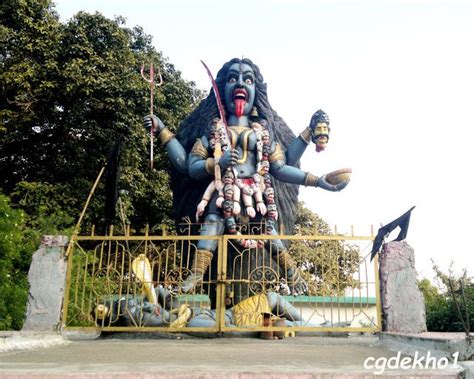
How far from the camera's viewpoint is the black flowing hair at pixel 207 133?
961 cm

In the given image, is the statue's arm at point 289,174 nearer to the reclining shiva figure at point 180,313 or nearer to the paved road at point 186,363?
the reclining shiva figure at point 180,313

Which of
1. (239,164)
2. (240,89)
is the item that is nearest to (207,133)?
(239,164)

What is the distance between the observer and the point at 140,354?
4.38m

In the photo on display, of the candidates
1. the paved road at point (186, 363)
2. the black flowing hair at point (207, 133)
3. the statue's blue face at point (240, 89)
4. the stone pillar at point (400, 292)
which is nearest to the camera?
the paved road at point (186, 363)

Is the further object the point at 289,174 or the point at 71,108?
the point at 71,108

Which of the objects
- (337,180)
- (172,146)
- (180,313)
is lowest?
(180,313)

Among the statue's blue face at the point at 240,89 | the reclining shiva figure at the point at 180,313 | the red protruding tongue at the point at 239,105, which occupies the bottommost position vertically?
the reclining shiva figure at the point at 180,313

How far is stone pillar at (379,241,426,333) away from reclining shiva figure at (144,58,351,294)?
2149 millimetres

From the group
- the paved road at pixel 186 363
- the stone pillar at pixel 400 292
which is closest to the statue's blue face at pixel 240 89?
the stone pillar at pixel 400 292

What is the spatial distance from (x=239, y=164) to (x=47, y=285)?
405 cm

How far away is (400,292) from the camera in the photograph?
6074mm

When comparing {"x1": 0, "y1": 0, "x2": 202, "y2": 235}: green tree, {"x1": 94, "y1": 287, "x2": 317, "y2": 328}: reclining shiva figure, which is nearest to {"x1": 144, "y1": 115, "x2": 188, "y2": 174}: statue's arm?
{"x1": 94, "y1": 287, "x2": 317, "y2": 328}: reclining shiva figure

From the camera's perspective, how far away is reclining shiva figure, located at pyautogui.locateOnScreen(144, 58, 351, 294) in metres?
8.60

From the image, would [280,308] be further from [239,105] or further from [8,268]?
[8,268]
